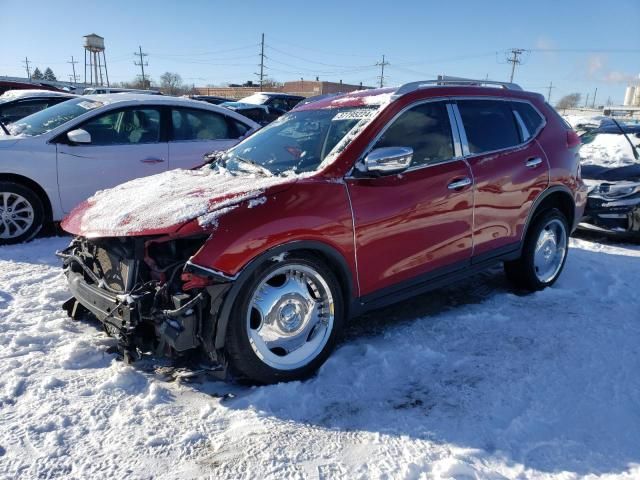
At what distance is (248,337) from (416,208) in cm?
148

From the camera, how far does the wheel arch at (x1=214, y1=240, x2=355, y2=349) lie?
110 inches

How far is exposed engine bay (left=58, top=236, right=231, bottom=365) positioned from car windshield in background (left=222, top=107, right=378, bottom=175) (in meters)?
1.03

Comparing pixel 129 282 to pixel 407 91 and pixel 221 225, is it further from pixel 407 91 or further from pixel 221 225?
pixel 407 91

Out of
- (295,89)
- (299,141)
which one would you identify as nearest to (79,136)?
(299,141)

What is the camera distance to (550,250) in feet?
16.2

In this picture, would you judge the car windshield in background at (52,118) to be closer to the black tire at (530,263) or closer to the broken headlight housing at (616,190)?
the black tire at (530,263)

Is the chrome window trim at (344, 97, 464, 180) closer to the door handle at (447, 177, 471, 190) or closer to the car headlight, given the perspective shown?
the door handle at (447, 177, 471, 190)

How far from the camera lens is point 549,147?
4.71 meters

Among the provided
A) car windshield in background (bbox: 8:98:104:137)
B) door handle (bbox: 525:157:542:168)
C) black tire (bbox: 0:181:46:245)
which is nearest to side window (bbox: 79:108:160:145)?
car windshield in background (bbox: 8:98:104:137)

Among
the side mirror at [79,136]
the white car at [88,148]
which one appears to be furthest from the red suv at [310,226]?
the side mirror at [79,136]

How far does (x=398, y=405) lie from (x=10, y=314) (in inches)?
117

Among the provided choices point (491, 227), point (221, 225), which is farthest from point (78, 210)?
point (491, 227)

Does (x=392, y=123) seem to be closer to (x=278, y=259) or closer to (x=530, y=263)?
(x=278, y=259)

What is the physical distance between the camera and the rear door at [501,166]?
13.4ft
